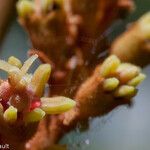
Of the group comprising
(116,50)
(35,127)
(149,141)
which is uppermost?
(149,141)

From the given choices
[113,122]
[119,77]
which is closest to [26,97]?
[119,77]

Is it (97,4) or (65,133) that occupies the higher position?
(97,4)

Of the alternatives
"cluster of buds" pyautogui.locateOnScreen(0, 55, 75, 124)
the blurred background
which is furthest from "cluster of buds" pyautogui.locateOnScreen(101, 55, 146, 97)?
"cluster of buds" pyautogui.locateOnScreen(0, 55, 75, 124)

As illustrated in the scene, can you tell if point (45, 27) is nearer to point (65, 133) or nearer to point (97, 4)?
point (97, 4)

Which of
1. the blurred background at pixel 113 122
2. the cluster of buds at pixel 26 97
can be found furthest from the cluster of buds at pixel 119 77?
the cluster of buds at pixel 26 97

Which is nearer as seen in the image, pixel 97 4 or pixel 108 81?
pixel 108 81

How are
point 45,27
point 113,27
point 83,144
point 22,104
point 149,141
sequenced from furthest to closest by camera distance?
point 149,141
point 113,27
point 45,27
point 83,144
point 22,104

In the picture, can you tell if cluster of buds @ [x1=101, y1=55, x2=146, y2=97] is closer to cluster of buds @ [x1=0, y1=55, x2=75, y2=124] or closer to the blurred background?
the blurred background

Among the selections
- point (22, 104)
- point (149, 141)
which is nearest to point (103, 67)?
point (22, 104)

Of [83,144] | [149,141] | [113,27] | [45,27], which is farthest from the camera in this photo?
[149,141]
